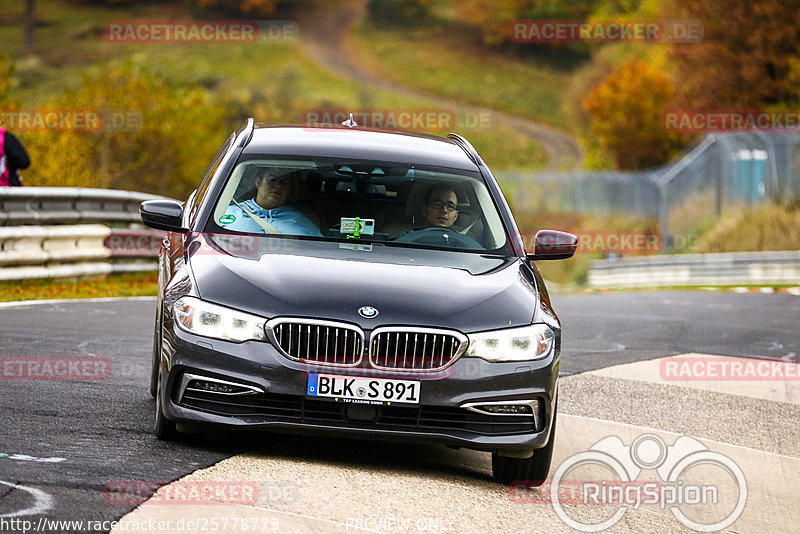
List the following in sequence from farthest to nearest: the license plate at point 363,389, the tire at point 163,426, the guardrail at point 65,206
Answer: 1. the guardrail at point 65,206
2. the tire at point 163,426
3. the license plate at point 363,389

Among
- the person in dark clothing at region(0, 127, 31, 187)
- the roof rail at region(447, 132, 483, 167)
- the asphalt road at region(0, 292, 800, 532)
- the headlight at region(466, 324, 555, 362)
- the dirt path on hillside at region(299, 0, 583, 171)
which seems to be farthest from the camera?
the dirt path on hillside at region(299, 0, 583, 171)

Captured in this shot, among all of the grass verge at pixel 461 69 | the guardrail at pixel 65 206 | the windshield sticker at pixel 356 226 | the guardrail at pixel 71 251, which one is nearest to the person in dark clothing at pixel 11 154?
the guardrail at pixel 65 206

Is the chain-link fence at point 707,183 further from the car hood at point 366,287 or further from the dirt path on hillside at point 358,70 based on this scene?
the dirt path on hillside at point 358,70

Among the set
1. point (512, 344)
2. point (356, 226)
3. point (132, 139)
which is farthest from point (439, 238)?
point (132, 139)

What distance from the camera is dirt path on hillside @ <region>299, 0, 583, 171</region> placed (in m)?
98.2

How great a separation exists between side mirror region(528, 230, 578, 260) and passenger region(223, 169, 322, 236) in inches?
48.2

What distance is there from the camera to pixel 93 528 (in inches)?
196

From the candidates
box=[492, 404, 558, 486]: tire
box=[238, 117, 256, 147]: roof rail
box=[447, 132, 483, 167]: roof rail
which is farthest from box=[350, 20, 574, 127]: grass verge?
box=[492, 404, 558, 486]: tire

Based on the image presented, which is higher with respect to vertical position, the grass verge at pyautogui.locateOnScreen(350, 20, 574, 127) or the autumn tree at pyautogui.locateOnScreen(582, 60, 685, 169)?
the grass verge at pyautogui.locateOnScreen(350, 20, 574, 127)

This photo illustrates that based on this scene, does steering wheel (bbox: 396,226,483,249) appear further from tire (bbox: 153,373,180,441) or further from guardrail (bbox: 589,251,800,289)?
guardrail (bbox: 589,251,800,289)

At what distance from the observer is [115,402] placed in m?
7.98

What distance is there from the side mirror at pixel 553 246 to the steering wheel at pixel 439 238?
345mm

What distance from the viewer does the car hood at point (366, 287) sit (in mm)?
6336

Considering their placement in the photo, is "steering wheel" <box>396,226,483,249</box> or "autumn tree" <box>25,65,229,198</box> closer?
"steering wheel" <box>396,226,483,249</box>
